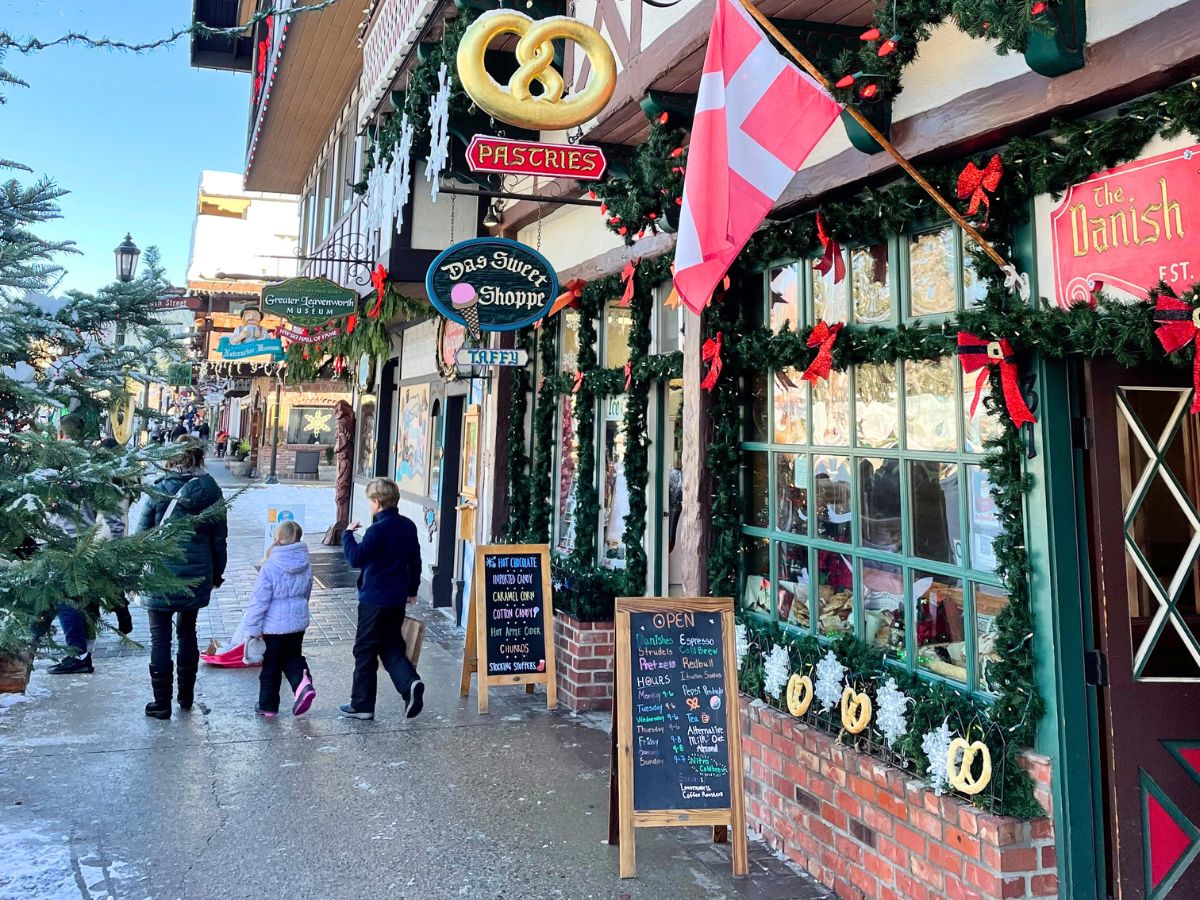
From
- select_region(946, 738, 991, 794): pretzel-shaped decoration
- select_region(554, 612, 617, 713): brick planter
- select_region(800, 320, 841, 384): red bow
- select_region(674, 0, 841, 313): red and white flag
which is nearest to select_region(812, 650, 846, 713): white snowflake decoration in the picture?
select_region(946, 738, 991, 794): pretzel-shaped decoration

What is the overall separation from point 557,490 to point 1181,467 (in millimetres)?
4781

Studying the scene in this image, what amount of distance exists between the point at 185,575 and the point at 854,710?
4.45 m

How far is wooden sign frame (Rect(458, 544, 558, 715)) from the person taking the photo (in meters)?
5.96

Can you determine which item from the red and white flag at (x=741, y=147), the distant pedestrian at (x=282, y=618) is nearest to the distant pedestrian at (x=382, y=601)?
the distant pedestrian at (x=282, y=618)

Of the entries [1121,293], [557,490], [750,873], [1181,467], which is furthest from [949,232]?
[557,490]

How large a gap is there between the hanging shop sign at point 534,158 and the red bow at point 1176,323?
356 cm

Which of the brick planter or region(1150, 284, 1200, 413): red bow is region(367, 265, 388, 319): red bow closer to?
the brick planter

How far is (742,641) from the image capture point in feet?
14.8

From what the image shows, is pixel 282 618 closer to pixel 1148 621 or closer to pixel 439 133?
pixel 439 133

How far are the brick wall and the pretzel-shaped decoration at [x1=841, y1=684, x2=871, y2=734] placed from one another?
127 millimetres

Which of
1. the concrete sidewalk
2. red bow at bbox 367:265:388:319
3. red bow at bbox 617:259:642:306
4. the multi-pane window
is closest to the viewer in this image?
the multi-pane window

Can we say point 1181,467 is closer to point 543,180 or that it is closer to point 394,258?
point 543,180

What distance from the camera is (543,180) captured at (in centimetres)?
739

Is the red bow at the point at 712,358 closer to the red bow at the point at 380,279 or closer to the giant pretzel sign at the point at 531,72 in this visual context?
the giant pretzel sign at the point at 531,72
